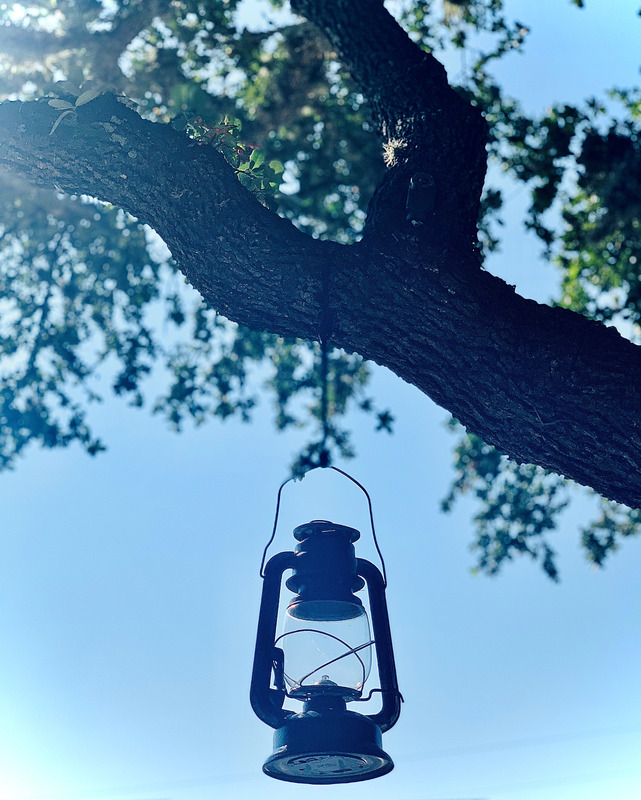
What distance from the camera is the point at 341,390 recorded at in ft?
31.9

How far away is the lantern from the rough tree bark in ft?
2.85

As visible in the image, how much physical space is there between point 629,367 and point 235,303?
63.8 inches

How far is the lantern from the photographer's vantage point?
96.0 inches

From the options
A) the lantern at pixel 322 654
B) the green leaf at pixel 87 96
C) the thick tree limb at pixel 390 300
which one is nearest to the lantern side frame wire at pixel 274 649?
the lantern at pixel 322 654

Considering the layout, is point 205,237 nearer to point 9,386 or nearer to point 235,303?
point 235,303

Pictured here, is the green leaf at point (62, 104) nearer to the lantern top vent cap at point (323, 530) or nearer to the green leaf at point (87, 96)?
the green leaf at point (87, 96)

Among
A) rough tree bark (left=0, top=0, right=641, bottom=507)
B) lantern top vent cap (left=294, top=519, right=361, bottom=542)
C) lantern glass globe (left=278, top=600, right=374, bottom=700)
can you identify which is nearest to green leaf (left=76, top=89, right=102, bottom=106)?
rough tree bark (left=0, top=0, right=641, bottom=507)

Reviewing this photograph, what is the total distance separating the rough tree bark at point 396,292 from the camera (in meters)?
3.00

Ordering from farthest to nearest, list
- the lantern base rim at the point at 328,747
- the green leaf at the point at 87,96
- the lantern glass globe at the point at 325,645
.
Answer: the green leaf at the point at 87,96 < the lantern glass globe at the point at 325,645 < the lantern base rim at the point at 328,747

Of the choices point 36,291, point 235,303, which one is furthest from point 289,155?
point 235,303

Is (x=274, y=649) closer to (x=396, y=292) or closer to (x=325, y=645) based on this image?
(x=325, y=645)

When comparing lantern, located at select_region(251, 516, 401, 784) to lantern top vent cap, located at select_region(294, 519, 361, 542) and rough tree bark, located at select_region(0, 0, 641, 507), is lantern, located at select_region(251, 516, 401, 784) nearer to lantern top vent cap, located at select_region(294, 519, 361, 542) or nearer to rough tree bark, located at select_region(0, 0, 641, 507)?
lantern top vent cap, located at select_region(294, 519, 361, 542)

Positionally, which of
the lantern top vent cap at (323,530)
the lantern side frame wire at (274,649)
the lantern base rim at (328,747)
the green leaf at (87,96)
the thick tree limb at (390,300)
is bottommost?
the lantern base rim at (328,747)

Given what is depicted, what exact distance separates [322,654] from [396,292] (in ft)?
4.66
